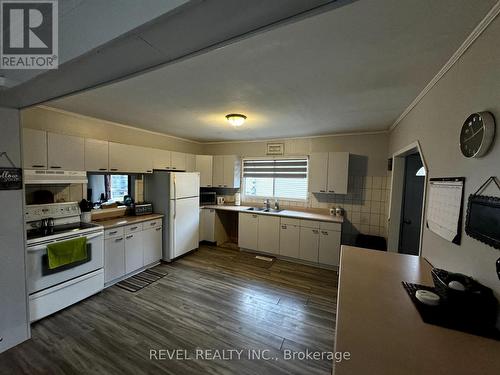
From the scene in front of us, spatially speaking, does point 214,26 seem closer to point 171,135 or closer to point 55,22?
point 55,22

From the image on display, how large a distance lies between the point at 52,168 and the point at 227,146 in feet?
11.2

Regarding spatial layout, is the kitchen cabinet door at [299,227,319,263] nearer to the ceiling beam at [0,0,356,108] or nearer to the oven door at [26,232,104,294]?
the oven door at [26,232,104,294]

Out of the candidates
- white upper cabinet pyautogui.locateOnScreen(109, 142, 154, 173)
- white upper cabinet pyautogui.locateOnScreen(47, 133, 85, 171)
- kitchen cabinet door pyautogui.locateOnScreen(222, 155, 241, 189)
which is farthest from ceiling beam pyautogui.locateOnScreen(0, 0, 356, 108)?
kitchen cabinet door pyautogui.locateOnScreen(222, 155, 241, 189)

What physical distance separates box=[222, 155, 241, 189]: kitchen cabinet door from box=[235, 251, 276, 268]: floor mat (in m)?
1.59

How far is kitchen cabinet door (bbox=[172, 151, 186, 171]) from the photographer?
14.0 ft

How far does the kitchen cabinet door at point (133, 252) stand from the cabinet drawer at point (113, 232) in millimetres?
123

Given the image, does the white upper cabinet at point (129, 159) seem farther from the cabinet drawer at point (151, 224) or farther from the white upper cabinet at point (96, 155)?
the cabinet drawer at point (151, 224)

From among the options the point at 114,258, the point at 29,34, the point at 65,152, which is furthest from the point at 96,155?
the point at 29,34

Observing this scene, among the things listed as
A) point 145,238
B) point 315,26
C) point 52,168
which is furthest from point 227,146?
point 315,26

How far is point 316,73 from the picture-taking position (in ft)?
5.55

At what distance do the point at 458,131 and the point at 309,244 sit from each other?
280 centimetres

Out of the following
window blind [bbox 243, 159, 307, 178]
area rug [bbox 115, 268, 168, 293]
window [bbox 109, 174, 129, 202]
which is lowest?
area rug [bbox 115, 268, 168, 293]

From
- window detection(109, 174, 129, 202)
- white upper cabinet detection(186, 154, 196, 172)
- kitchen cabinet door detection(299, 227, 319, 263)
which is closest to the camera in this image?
window detection(109, 174, 129, 202)

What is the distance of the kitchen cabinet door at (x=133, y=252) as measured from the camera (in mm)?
3164
